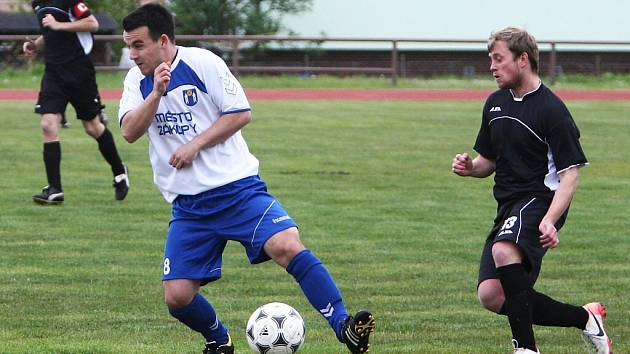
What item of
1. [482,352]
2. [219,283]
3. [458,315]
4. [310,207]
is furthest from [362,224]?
[482,352]

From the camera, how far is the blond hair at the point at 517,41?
5.81 meters

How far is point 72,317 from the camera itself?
7.11 meters

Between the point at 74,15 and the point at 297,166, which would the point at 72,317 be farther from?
the point at 297,166

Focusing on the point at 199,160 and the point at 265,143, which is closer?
the point at 199,160

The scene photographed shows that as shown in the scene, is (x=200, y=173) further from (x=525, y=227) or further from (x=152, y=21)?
(x=525, y=227)

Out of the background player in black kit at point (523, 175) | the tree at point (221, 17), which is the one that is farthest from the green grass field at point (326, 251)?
the tree at point (221, 17)

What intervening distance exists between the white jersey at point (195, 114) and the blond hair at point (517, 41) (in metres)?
1.19

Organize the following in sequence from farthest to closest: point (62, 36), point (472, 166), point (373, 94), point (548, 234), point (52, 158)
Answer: point (373, 94) < point (62, 36) < point (52, 158) < point (472, 166) < point (548, 234)

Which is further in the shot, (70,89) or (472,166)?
(70,89)

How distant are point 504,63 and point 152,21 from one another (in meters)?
1.60

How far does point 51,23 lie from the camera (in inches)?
443

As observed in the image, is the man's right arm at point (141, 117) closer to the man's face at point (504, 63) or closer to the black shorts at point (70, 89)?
the man's face at point (504, 63)

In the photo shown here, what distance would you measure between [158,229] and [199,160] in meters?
4.64

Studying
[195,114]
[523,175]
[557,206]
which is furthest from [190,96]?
[557,206]
